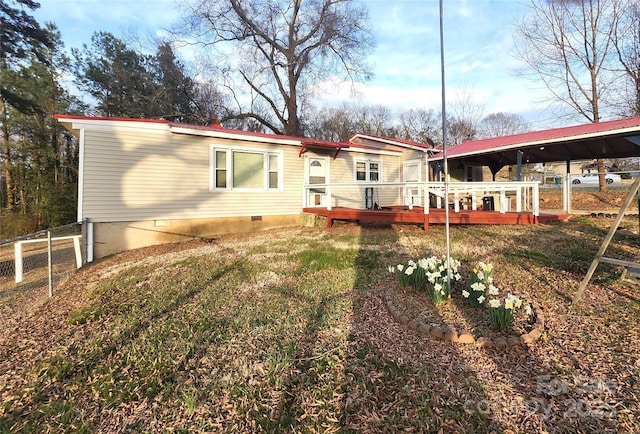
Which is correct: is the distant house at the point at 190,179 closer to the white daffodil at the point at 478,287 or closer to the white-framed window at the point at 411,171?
the white-framed window at the point at 411,171

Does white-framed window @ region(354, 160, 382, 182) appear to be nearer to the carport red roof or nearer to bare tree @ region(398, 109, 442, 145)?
the carport red roof

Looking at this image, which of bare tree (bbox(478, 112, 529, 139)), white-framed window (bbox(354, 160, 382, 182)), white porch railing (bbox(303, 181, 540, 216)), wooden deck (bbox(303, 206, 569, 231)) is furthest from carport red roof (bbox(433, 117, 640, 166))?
bare tree (bbox(478, 112, 529, 139))

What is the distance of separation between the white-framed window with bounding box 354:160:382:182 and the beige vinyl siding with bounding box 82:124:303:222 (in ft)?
12.3

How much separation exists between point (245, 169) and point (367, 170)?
513cm

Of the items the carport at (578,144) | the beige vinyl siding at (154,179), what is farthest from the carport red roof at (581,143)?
the beige vinyl siding at (154,179)

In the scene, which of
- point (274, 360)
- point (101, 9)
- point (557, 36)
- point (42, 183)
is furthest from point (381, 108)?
point (274, 360)

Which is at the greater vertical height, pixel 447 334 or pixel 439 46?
pixel 439 46

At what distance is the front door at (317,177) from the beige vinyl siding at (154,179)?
5.31 ft

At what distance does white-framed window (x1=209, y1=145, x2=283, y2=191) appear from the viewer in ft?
30.0

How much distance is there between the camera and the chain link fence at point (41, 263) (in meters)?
5.25

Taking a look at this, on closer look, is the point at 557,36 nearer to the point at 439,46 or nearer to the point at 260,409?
the point at 439,46

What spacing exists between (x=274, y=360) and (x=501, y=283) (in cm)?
315

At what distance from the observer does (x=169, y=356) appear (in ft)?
8.86

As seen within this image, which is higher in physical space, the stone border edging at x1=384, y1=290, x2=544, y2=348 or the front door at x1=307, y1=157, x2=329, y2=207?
the front door at x1=307, y1=157, x2=329, y2=207
